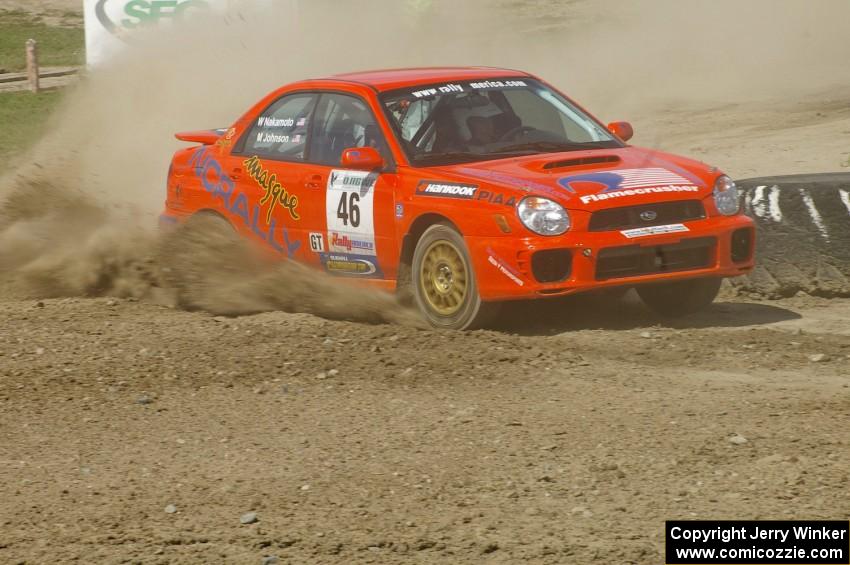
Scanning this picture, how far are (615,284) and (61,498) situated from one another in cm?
333

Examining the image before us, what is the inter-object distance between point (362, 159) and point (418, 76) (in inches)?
36.8

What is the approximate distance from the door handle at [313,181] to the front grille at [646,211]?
5.80ft

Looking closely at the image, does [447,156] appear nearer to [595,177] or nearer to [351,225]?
[351,225]

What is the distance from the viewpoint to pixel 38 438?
19.1ft

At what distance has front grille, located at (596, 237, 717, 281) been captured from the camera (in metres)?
7.35

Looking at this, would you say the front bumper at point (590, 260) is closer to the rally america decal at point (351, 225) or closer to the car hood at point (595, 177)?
the car hood at point (595, 177)

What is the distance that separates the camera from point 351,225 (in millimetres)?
8125

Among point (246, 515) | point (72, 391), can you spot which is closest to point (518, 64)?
point (72, 391)

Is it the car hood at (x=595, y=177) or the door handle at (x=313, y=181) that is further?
the door handle at (x=313, y=181)

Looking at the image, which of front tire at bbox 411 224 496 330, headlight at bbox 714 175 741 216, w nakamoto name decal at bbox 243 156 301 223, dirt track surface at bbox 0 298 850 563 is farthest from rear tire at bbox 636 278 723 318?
w nakamoto name decal at bbox 243 156 301 223

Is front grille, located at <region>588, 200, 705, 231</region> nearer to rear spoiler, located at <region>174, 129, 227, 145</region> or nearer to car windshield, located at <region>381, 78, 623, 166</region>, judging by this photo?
car windshield, located at <region>381, 78, 623, 166</region>

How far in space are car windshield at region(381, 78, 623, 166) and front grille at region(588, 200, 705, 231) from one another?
2.81 ft

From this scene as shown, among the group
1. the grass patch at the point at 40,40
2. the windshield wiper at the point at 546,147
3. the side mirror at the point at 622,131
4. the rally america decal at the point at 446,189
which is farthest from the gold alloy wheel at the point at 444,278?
the grass patch at the point at 40,40

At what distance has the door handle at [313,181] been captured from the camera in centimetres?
827
